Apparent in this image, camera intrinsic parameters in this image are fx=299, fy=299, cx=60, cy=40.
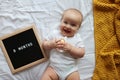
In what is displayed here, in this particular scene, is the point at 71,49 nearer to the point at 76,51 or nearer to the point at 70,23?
the point at 76,51

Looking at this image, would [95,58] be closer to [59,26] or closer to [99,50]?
[99,50]

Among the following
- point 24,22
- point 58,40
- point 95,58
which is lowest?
point 95,58

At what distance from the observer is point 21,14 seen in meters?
1.59

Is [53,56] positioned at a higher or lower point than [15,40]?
lower

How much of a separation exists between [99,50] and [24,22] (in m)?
0.43

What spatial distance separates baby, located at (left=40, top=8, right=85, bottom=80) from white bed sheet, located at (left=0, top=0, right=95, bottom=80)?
0.16 feet

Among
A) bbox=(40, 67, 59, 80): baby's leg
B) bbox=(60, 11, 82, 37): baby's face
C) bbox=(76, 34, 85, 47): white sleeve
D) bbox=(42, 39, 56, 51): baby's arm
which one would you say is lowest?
bbox=(40, 67, 59, 80): baby's leg

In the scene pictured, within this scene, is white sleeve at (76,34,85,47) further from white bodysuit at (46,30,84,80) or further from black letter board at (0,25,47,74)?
black letter board at (0,25,47,74)

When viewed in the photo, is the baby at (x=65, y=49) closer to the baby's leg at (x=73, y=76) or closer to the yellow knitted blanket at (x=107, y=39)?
the baby's leg at (x=73, y=76)

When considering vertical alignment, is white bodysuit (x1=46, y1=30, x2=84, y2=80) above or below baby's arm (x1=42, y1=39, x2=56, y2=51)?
below

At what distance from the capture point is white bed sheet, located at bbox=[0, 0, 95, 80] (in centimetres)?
156

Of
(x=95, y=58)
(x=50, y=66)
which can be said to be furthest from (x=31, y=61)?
(x=95, y=58)

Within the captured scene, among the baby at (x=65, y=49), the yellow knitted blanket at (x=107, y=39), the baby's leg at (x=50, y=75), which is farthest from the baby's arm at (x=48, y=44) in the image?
the yellow knitted blanket at (x=107, y=39)

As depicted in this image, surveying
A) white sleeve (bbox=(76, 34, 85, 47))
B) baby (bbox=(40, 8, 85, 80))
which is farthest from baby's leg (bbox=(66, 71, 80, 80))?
white sleeve (bbox=(76, 34, 85, 47))
